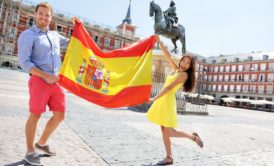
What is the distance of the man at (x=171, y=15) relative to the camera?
564 inches

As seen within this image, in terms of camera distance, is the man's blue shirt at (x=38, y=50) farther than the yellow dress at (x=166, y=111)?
No

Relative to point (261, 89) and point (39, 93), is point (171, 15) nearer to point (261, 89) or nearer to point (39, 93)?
point (39, 93)

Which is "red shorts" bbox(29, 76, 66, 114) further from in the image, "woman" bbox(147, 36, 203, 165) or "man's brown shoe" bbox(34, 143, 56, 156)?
"woman" bbox(147, 36, 203, 165)

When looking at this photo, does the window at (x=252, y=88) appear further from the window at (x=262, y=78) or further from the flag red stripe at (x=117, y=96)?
the flag red stripe at (x=117, y=96)

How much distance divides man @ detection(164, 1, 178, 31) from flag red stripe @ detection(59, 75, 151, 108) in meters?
11.1

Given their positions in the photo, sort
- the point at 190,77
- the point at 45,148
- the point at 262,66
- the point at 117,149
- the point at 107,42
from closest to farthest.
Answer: the point at 45,148 < the point at 190,77 < the point at 117,149 < the point at 107,42 < the point at 262,66

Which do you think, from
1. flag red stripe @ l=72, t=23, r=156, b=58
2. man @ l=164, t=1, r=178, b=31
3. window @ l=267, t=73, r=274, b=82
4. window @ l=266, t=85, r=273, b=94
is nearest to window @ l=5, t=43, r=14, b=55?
man @ l=164, t=1, r=178, b=31

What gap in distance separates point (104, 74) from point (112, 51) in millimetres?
370

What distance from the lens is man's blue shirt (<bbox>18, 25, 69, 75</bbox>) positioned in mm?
2879

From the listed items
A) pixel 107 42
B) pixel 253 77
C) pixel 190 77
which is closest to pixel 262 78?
pixel 253 77

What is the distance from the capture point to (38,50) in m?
2.96

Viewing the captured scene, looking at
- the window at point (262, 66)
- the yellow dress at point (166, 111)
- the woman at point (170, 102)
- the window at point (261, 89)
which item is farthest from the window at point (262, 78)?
the yellow dress at point (166, 111)

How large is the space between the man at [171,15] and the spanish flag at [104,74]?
10.8 metres

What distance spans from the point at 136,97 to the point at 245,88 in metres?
68.3
